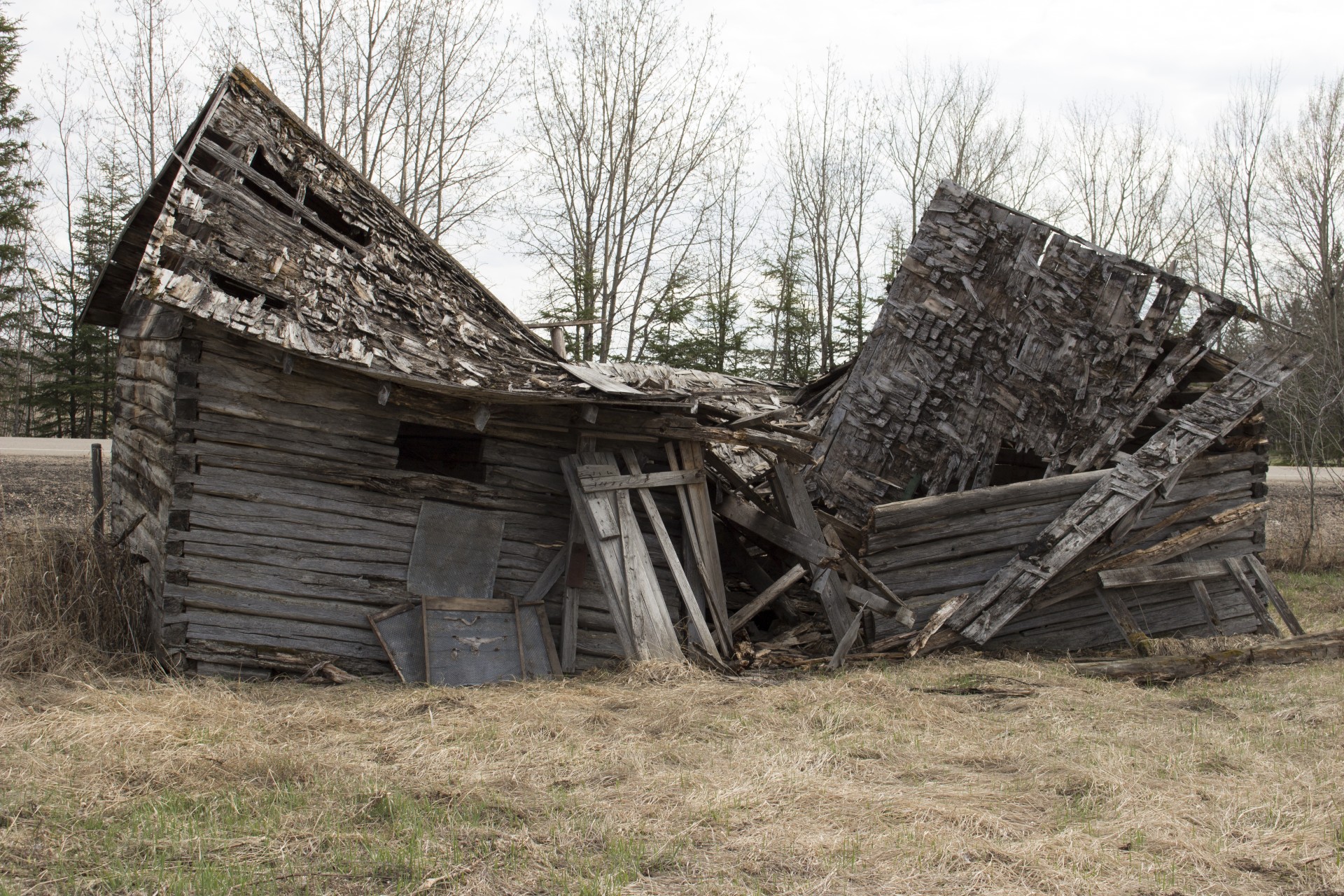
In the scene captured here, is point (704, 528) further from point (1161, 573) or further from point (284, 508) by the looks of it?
point (1161, 573)

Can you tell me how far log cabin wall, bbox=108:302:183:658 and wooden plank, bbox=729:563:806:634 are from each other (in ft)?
16.5

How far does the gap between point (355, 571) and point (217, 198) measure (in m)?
3.42

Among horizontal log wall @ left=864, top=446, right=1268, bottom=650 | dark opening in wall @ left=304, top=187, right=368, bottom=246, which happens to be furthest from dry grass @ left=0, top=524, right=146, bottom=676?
horizontal log wall @ left=864, top=446, right=1268, bottom=650

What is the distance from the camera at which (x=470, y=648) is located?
792 centimetres

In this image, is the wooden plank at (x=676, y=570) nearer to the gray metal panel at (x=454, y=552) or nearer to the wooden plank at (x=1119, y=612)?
the gray metal panel at (x=454, y=552)

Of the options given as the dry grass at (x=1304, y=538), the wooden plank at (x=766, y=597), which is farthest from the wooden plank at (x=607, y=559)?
the dry grass at (x=1304, y=538)

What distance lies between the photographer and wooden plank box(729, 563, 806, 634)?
920cm

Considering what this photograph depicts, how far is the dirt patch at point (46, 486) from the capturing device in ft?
46.1

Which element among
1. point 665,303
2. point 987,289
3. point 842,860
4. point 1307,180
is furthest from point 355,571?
point 1307,180

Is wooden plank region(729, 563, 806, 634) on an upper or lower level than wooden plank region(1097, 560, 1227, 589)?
lower

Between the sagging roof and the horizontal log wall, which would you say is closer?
the sagging roof

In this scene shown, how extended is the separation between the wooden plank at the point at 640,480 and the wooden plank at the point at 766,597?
1.31 meters

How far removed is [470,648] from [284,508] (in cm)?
191

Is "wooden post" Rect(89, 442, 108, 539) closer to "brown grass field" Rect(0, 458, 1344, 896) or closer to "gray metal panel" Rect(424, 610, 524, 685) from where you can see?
"brown grass field" Rect(0, 458, 1344, 896)
